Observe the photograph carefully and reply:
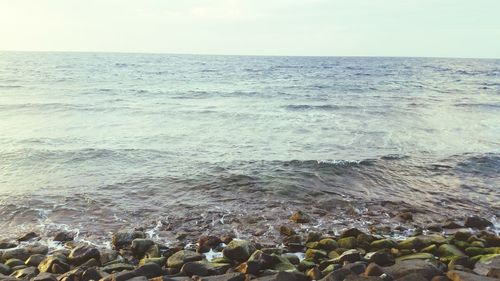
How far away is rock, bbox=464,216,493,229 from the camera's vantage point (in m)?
10.0

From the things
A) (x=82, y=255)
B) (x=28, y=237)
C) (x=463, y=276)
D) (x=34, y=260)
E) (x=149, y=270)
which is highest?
(x=463, y=276)

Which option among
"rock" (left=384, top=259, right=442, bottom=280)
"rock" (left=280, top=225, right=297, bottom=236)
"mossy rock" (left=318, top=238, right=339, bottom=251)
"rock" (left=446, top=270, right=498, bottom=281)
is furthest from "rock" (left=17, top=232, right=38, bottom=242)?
"rock" (left=446, top=270, right=498, bottom=281)

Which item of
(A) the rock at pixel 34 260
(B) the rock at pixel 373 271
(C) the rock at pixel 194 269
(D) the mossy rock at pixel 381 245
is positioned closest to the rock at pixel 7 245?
(A) the rock at pixel 34 260

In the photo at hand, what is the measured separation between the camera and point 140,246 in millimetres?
8539

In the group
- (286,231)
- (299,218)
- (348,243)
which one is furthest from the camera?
(299,218)

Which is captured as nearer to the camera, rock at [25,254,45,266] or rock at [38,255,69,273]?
rock at [38,255,69,273]

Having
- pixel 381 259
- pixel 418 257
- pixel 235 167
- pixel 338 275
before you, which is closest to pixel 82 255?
pixel 338 275

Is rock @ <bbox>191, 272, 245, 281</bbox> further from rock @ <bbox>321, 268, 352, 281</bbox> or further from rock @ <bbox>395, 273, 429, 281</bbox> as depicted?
rock @ <bbox>395, 273, 429, 281</bbox>

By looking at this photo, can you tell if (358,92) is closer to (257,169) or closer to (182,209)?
(257,169)

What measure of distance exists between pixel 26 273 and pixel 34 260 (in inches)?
27.3

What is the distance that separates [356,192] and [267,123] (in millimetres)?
11786

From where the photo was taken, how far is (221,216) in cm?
1062

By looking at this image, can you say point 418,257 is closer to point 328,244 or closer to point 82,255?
point 328,244

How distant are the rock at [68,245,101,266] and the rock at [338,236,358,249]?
472 cm
